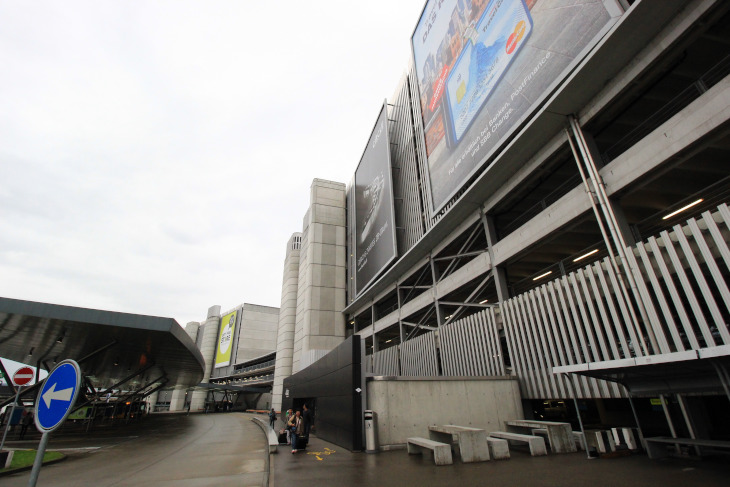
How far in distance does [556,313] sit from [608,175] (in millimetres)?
4830

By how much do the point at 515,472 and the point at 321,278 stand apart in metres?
32.3

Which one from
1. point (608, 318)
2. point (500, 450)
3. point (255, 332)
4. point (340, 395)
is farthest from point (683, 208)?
point (255, 332)

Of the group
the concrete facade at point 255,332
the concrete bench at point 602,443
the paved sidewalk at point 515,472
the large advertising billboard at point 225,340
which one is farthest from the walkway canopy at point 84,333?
the large advertising billboard at point 225,340

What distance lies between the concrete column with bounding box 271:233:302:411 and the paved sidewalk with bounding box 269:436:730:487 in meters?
31.6

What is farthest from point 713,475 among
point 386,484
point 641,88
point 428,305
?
point 428,305

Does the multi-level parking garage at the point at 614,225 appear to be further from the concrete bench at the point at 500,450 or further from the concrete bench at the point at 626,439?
the concrete bench at the point at 500,450

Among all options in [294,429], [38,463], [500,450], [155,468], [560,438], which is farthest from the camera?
[294,429]

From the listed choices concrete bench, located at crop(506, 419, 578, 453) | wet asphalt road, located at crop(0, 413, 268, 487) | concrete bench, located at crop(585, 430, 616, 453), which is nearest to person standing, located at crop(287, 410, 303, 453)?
wet asphalt road, located at crop(0, 413, 268, 487)

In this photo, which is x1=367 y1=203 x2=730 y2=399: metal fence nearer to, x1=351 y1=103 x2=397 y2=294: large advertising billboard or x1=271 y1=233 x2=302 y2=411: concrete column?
x1=351 y1=103 x2=397 y2=294: large advertising billboard

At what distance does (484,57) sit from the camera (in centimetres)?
1573

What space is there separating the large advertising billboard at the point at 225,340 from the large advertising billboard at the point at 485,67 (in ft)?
269

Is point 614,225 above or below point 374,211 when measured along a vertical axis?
below

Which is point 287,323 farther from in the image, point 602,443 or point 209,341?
point 209,341

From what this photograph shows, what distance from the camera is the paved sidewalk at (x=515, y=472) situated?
19.5 ft
